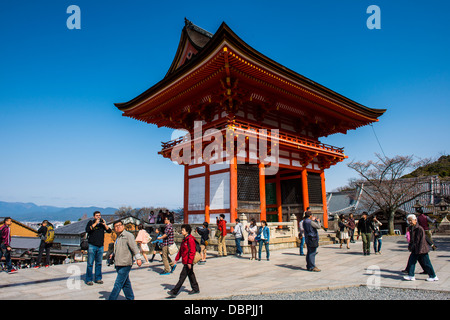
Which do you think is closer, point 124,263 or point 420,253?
point 124,263

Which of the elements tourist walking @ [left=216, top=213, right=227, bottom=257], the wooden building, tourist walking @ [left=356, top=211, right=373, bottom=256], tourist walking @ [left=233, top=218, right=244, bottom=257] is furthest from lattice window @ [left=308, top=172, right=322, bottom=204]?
tourist walking @ [left=216, top=213, right=227, bottom=257]

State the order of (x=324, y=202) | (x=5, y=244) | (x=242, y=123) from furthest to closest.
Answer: (x=324, y=202), (x=242, y=123), (x=5, y=244)

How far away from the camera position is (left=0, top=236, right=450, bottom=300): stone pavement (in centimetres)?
688

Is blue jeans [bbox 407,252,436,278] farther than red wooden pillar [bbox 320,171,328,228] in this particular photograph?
No

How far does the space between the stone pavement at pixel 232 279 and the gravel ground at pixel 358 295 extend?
8.5 inches

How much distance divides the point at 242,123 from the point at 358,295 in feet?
41.6

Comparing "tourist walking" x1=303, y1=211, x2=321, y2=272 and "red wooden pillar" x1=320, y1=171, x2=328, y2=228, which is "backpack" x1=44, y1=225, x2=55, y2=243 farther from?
"red wooden pillar" x1=320, y1=171, x2=328, y2=228

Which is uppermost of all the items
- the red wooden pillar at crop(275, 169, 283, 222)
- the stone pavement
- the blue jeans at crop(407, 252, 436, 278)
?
the red wooden pillar at crop(275, 169, 283, 222)

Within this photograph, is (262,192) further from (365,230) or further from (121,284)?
(121,284)

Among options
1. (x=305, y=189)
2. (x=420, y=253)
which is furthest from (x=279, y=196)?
(x=420, y=253)

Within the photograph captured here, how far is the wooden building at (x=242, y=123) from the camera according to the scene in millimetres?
15332

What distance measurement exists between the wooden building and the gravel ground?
9.29 metres

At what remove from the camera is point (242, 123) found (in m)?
17.6
